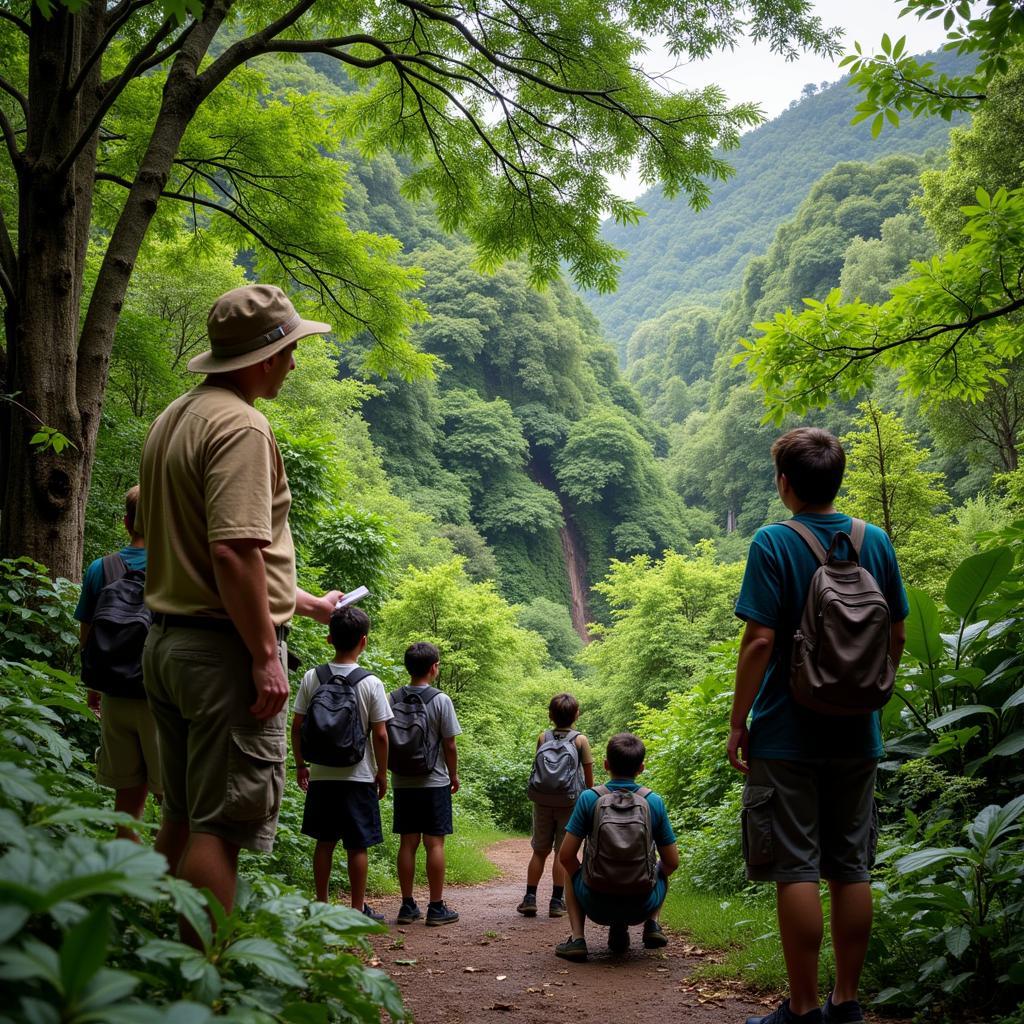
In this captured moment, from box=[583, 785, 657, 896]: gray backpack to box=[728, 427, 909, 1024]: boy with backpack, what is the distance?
4.21 ft

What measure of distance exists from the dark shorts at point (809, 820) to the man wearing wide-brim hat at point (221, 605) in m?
1.47

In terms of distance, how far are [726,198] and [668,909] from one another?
156m

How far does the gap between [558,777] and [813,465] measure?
10.9 ft

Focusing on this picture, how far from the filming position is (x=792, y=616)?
2797 mm

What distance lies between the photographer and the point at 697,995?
11.6 ft

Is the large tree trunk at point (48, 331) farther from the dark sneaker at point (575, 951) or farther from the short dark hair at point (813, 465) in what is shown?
the short dark hair at point (813, 465)

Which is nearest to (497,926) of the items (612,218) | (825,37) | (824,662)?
(824,662)

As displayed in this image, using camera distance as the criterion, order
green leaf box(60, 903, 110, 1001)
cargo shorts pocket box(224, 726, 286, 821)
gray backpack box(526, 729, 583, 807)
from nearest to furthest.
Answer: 1. green leaf box(60, 903, 110, 1001)
2. cargo shorts pocket box(224, 726, 286, 821)
3. gray backpack box(526, 729, 583, 807)

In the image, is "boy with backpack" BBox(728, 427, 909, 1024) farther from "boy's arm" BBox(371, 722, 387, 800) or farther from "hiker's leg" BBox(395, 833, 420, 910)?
"hiker's leg" BBox(395, 833, 420, 910)

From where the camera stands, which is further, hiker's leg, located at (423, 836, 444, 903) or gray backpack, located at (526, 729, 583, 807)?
gray backpack, located at (526, 729, 583, 807)

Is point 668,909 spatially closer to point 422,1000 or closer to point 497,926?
point 497,926

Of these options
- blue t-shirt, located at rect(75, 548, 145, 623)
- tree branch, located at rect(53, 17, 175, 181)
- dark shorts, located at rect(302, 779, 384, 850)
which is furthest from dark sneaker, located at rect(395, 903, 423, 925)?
tree branch, located at rect(53, 17, 175, 181)

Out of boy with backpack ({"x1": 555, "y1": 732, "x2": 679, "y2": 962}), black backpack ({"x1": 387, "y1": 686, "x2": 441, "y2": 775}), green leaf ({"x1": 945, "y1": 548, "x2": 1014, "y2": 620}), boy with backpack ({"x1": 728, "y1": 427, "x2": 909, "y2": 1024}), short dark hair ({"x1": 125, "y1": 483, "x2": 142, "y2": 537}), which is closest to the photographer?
boy with backpack ({"x1": 728, "y1": 427, "x2": 909, "y2": 1024})

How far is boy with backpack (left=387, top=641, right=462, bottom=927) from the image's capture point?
5.07 m
